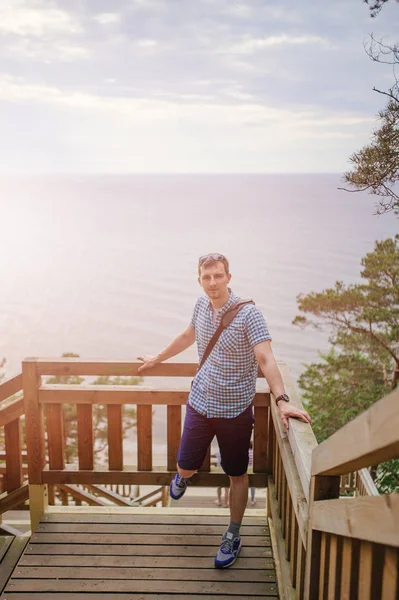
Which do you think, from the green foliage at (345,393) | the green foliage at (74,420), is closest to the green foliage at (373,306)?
the green foliage at (345,393)

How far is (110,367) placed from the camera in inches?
124

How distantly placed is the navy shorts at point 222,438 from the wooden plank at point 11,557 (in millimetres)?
1084

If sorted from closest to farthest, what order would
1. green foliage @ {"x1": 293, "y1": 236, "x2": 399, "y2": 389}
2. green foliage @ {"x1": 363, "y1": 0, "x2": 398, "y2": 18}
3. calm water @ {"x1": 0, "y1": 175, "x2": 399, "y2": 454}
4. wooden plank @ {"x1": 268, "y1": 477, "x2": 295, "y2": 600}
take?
wooden plank @ {"x1": 268, "y1": 477, "x2": 295, "y2": 600} → green foliage @ {"x1": 363, "y1": 0, "x2": 398, "y2": 18} → green foliage @ {"x1": 293, "y1": 236, "x2": 399, "y2": 389} → calm water @ {"x1": 0, "y1": 175, "x2": 399, "y2": 454}

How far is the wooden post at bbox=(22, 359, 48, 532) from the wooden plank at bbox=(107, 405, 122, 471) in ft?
1.35

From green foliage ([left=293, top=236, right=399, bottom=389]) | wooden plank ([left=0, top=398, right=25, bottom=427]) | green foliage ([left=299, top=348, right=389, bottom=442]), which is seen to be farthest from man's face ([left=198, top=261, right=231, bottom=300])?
green foliage ([left=299, top=348, right=389, bottom=442])

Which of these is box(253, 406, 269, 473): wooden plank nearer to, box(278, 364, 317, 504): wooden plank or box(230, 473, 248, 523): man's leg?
box(230, 473, 248, 523): man's leg

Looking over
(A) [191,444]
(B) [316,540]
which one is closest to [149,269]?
(A) [191,444]

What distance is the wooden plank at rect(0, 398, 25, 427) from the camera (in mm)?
3268

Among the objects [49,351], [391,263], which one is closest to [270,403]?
[391,263]

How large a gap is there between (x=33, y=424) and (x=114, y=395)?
0.54 meters

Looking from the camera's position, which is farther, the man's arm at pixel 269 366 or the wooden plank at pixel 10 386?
the wooden plank at pixel 10 386

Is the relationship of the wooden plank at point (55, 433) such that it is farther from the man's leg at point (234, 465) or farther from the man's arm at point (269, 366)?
the man's arm at point (269, 366)

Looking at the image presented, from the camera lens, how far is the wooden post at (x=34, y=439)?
321cm

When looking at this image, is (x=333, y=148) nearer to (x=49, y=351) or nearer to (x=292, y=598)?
(x=49, y=351)
